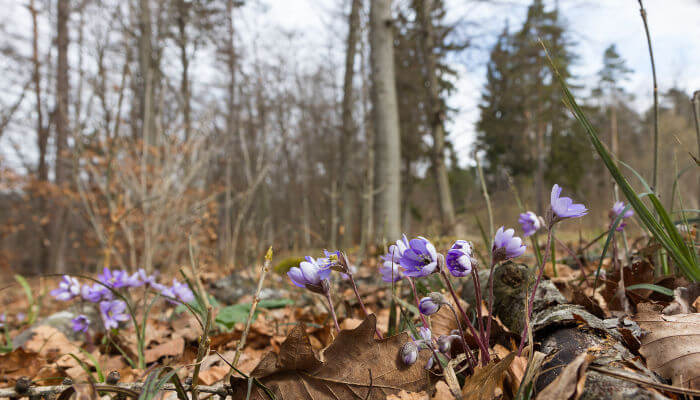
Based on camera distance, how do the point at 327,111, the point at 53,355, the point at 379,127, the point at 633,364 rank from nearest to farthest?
the point at 633,364 < the point at 53,355 < the point at 379,127 < the point at 327,111

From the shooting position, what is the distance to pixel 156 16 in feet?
31.9

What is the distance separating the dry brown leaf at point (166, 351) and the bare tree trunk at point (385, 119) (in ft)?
12.8

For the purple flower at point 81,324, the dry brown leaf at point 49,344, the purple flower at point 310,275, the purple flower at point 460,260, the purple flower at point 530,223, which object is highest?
the purple flower at point 530,223

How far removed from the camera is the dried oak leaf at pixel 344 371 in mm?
755

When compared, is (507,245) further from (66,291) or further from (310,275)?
(66,291)

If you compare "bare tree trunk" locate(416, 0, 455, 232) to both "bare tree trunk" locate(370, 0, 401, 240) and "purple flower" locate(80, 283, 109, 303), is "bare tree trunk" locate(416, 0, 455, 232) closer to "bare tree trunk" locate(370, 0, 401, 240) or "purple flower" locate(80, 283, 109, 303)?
"bare tree trunk" locate(370, 0, 401, 240)

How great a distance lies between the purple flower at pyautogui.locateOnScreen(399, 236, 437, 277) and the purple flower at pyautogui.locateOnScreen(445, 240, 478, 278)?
0.04 metres

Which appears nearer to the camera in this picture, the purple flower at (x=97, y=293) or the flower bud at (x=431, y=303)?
the flower bud at (x=431, y=303)

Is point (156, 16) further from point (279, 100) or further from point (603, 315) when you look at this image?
point (603, 315)

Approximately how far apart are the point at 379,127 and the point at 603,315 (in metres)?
4.86

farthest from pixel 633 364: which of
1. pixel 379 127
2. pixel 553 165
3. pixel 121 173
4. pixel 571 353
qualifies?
pixel 553 165

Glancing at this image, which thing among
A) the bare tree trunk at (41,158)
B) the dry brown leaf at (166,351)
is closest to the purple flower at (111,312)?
the dry brown leaf at (166,351)

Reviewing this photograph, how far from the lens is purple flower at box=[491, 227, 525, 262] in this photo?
703 millimetres

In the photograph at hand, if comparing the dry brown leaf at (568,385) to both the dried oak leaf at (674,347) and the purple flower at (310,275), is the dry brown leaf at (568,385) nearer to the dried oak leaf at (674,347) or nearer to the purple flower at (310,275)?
the dried oak leaf at (674,347)
